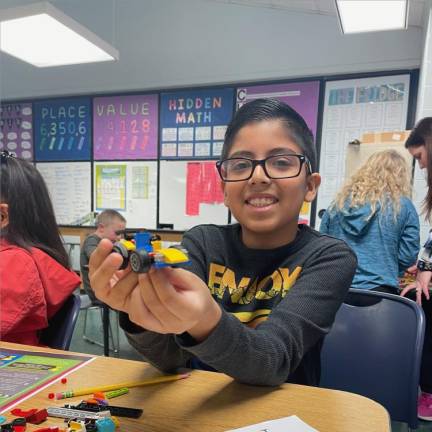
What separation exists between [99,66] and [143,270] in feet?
14.5

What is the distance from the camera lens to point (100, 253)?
1.49 ft

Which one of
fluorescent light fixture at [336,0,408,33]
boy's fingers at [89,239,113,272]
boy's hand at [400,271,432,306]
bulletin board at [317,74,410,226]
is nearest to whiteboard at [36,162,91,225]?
bulletin board at [317,74,410,226]

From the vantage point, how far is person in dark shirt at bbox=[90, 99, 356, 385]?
1.64 feet

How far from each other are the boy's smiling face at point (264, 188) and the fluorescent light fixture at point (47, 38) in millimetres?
2144

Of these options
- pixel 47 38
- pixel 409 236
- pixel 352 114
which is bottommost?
pixel 409 236

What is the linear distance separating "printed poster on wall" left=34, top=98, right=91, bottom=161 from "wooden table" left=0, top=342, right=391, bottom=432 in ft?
13.8

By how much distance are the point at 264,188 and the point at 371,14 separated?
225 centimetres

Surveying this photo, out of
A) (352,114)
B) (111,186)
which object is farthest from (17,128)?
(352,114)

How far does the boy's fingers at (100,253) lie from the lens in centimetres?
45

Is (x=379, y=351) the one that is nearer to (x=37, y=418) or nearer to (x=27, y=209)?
(x=37, y=418)

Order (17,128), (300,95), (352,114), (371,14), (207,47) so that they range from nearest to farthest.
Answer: (371,14), (352,114), (300,95), (207,47), (17,128)

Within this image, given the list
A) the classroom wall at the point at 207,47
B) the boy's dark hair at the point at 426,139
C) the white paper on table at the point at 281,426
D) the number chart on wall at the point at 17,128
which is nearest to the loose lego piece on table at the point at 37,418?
the white paper on table at the point at 281,426

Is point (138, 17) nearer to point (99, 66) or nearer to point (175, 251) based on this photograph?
point (99, 66)

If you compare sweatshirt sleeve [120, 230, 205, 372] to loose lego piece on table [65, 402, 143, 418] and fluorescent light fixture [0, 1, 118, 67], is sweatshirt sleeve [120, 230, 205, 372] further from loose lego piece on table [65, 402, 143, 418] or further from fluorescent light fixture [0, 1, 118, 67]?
fluorescent light fixture [0, 1, 118, 67]
